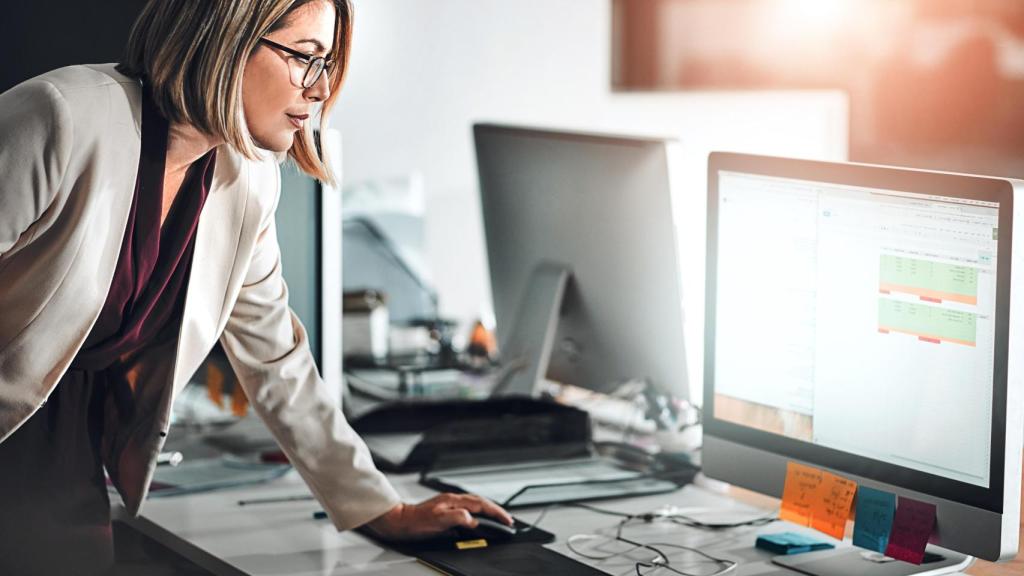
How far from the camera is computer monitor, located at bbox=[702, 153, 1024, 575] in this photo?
1212 mm

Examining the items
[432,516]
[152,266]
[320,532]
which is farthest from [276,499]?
[152,266]

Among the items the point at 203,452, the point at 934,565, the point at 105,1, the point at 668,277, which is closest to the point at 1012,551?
the point at 934,565

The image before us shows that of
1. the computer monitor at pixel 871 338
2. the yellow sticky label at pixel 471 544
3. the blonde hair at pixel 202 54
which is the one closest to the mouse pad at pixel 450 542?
the yellow sticky label at pixel 471 544

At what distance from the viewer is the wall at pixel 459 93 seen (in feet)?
10.2

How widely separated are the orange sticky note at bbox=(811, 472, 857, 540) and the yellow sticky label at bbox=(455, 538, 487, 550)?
15.5 inches

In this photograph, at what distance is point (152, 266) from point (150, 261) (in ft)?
0.04

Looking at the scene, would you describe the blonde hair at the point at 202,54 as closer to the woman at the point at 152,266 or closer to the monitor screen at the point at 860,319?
the woman at the point at 152,266

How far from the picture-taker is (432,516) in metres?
1.49

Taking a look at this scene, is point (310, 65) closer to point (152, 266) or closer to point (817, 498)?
point (152, 266)

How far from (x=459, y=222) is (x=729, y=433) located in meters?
1.88

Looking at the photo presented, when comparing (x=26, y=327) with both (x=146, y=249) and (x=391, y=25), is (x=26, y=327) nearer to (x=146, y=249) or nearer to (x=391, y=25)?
(x=146, y=249)

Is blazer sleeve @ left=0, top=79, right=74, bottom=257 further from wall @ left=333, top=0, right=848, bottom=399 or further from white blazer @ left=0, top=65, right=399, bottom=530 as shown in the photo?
wall @ left=333, top=0, right=848, bottom=399

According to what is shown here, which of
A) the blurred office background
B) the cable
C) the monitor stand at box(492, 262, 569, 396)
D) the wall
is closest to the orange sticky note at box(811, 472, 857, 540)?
the cable

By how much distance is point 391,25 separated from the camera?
10.3ft
